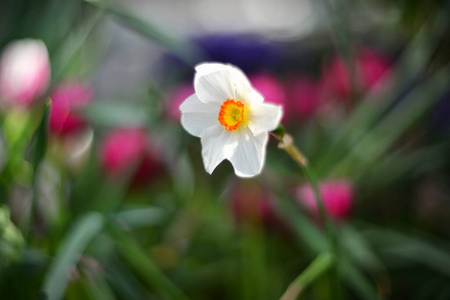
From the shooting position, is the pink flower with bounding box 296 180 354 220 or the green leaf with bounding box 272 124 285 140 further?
the pink flower with bounding box 296 180 354 220

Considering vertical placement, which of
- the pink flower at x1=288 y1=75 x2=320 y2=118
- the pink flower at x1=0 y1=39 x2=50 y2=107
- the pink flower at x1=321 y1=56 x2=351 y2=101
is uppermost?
the pink flower at x1=321 y1=56 x2=351 y2=101

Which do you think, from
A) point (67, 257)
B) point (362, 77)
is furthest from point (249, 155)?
point (362, 77)

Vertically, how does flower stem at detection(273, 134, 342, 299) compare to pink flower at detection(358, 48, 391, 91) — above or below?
below

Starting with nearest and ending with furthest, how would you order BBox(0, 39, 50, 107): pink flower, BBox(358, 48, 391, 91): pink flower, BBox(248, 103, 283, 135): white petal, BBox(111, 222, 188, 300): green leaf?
BBox(248, 103, 283, 135): white petal
BBox(111, 222, 188, 300): green leaf
BBox(0, 39, 50, 107): pink flower
BBox(358, 48, 391, 91): pink flower

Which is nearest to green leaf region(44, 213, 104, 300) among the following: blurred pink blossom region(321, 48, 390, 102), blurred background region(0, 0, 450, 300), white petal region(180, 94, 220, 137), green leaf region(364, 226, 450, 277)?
blurred background region(0, 0, 450, 300)

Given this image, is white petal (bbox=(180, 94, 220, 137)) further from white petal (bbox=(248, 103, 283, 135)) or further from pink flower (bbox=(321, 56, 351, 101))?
pink flower (bbox=(321, 56, 351, 101))

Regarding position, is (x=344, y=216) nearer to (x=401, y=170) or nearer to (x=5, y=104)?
(x=401, y=170)
